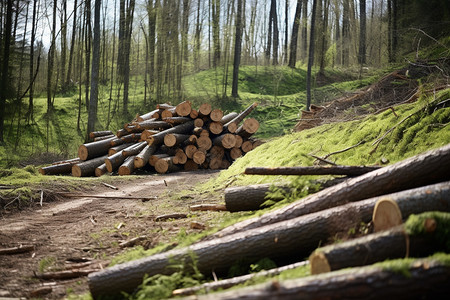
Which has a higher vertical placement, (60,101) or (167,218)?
(60,101)

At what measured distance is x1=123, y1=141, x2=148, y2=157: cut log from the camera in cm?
1295

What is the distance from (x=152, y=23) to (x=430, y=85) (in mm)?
19341

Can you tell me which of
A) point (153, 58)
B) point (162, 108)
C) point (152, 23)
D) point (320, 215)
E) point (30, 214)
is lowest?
point (30, 214)

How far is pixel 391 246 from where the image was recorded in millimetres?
2639

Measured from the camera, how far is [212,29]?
26.5 metres

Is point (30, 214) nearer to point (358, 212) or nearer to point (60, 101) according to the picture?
point (358, 212)

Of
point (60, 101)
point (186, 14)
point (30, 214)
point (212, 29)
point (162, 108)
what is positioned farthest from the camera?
point (212, 29)

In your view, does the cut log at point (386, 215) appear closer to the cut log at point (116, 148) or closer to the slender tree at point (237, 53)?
the cut log at point (116, 148)

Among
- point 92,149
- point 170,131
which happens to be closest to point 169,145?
point 170,131

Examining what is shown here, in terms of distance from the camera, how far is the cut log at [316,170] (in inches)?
169

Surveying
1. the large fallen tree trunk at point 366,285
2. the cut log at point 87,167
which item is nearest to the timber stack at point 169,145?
the cut log at point 87,167

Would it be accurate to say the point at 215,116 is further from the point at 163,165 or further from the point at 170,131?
the point at 163,165

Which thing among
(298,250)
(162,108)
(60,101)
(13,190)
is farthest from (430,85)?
(60,101)

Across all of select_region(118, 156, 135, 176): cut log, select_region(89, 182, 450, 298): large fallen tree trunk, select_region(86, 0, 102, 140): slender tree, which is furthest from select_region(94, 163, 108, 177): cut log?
select_region(89, 182, 450, 298): large fallen tree trunk
